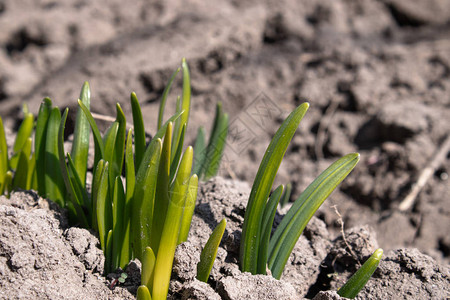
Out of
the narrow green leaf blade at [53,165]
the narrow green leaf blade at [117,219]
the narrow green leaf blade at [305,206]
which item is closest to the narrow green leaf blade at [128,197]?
the narrow green leaf blade at [117,219]

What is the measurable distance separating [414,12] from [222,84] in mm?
2189

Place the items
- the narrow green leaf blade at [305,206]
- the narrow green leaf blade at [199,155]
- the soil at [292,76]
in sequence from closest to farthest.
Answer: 1. the narrow green leaf blade at [305,206]
2. the narrow green leaf blade at [199,155]
3. the soil at [292,76]

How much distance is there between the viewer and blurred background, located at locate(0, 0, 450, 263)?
322cm

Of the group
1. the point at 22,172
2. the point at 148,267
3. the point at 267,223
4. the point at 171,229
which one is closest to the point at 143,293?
the point at 148,267

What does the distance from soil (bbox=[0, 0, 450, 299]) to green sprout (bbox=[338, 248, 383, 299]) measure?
4.25 ft

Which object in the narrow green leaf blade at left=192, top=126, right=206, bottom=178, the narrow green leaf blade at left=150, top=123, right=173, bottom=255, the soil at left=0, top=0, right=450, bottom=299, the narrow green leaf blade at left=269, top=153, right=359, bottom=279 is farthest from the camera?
the soil at left=0, top=0, right=450, bottom=299

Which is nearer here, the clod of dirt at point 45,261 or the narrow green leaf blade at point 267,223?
the clod of dirt at point 45,261

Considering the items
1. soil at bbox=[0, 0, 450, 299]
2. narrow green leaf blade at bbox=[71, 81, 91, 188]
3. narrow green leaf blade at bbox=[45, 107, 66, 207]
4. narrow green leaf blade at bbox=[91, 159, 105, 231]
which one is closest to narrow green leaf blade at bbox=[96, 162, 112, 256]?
narrow green leaf blade at bbox=[91, 159, 105, 231]

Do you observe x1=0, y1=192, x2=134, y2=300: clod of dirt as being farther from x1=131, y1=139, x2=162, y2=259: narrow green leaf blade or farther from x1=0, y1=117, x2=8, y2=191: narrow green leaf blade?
x1=0, y1=117, x2=8, y2=191: narrow green leaf blade

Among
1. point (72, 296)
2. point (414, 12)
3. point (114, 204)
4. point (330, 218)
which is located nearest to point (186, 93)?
point (114, 204)

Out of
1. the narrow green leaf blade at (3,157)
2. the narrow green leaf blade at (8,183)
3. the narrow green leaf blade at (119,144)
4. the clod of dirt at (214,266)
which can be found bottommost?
the clod of dirt at (214,266)

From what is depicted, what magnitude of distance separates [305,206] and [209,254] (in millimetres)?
369

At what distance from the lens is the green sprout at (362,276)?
156 cm

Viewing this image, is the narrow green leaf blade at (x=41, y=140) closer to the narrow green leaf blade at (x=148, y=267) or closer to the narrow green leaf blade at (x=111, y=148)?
the narrow green leaf blade at (x=111, y=148)
